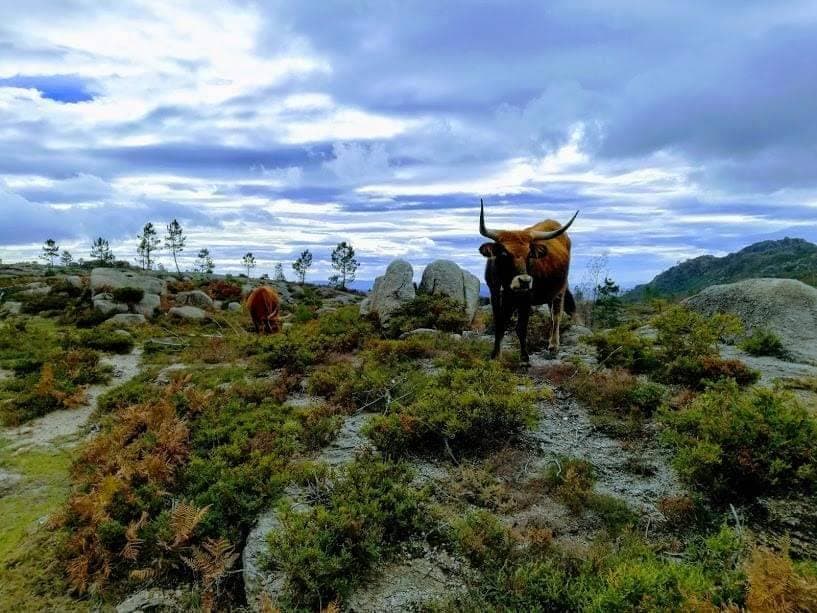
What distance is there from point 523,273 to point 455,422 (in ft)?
12.1

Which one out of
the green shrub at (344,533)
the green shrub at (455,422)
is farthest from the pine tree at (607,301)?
the green shrub at (344,533)

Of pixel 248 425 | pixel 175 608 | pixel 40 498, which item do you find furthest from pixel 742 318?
pixel 40 498

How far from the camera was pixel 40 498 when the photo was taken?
6742mm

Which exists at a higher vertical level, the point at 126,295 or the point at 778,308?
the point at 778,308

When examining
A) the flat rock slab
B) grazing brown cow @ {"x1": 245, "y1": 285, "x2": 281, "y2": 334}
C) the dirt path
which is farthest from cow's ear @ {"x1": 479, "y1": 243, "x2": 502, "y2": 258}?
grazing brown cow @ {"x1": 245, "y1": 285, "x2": 281, "y2": 334}

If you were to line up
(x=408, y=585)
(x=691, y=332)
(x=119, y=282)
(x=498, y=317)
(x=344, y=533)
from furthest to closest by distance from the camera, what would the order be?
(x=119, y=282)
(x=498, y=317)
(x=691, y=332)
(x=344, y=533)
(x=408, y=585)

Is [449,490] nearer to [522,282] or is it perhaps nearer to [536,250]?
[522,282]

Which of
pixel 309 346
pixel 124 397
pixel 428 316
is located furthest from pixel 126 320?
pixel 428 316

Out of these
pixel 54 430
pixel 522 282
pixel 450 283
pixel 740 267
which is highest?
pixel 522 282

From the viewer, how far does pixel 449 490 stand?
5695mm

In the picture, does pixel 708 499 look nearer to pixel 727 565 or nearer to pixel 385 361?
pixel 727 565

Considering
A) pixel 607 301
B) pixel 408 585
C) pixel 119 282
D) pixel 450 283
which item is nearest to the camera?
pixel 408 585

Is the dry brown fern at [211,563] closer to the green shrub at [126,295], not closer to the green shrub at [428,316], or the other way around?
the green shrub at [428,316]

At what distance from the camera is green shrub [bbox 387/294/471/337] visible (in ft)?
49.1
